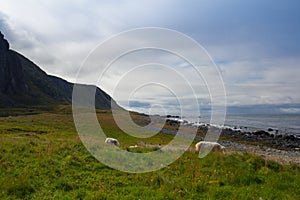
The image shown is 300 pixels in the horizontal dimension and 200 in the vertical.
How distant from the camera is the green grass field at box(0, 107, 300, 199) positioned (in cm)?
1045

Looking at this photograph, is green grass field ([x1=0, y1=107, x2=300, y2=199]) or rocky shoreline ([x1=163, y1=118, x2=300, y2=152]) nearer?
green grass field ([x1=0, y1=107, x2=300, y2=199])

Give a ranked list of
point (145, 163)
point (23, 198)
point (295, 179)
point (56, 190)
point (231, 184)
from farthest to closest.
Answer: point (145, 163)
point (295, 179)
point (231, 184)
point (56, 190)
point (23, 198)

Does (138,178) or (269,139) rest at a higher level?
(138,178)

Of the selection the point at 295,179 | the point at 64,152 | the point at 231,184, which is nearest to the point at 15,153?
the point at 64,152

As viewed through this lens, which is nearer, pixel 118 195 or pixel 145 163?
pixel 118 195

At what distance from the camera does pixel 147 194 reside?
1036 cm

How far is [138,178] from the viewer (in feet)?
40.1

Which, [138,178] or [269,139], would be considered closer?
[138,178]

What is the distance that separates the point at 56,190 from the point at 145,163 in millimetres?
4762

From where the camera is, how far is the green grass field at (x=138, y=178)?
1045 cm

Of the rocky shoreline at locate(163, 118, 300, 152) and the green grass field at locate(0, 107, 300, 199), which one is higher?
the green grass field at locate(0, 107, 300, 199)

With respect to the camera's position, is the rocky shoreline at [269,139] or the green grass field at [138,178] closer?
the green grass field at [138,178]

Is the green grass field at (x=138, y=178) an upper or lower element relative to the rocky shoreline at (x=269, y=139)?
upper

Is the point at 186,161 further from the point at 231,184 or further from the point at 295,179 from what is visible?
the point at 295,179
